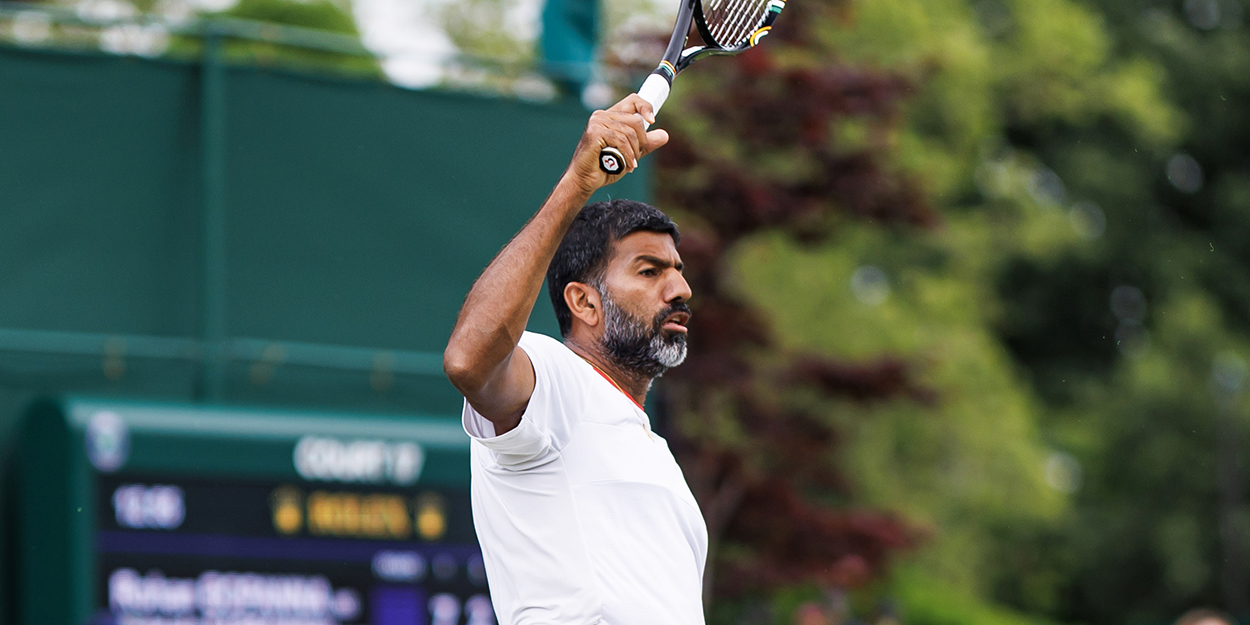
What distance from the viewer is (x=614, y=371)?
389 cm

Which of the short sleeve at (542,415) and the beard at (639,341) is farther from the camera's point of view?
the beard at (639,341)

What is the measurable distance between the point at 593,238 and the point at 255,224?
4385 mm

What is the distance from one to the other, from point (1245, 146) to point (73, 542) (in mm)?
28099

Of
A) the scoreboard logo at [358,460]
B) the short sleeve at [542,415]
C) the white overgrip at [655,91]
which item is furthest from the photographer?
the scoreboard logo at [358,460]

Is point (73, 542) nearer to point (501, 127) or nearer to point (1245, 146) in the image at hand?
point (501, 127)

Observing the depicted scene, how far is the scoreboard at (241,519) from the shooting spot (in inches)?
265

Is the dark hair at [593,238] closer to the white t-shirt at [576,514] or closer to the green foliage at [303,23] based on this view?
the white t-shirt at [576,514]

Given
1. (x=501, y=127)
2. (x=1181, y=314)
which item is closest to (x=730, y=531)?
(x=501, y=127)

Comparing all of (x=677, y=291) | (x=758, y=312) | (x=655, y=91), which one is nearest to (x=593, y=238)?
(x=677, y=291)

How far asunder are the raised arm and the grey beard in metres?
0.37

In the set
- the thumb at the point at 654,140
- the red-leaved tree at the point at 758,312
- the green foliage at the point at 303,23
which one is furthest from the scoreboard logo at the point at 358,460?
the red-leaved tree at the point at 758,312

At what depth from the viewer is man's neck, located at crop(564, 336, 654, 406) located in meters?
3.89

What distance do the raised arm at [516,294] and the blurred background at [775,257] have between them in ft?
12.5

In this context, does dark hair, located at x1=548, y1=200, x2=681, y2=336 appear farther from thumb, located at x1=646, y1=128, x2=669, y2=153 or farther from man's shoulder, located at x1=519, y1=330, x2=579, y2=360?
thumb, located at x1=646, y1=128, x2=669, y2=153
